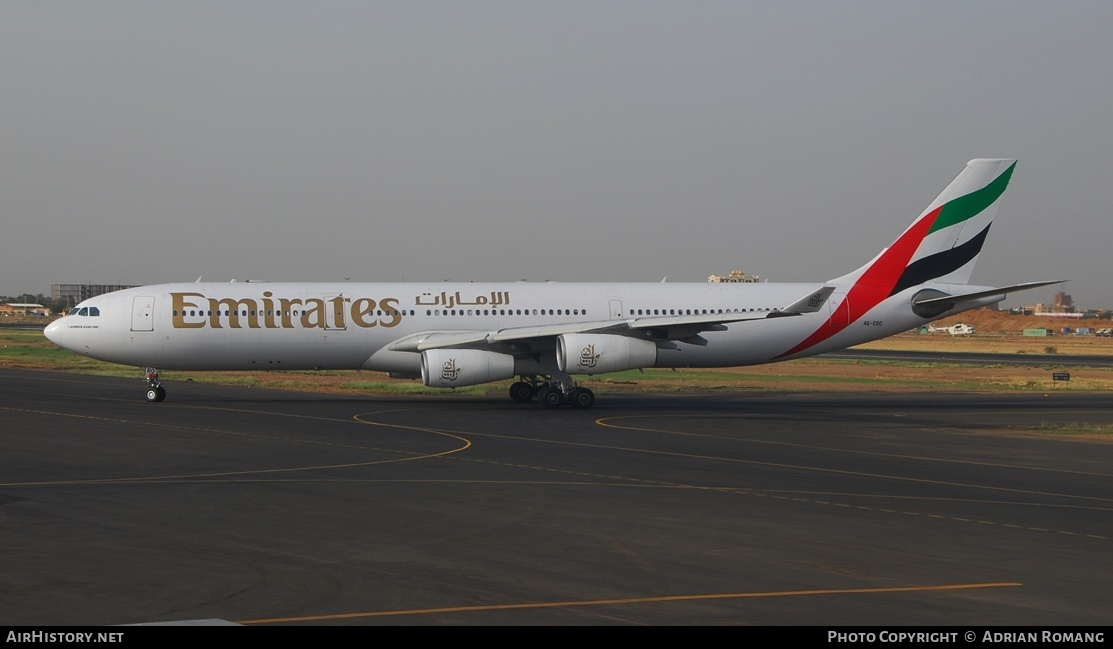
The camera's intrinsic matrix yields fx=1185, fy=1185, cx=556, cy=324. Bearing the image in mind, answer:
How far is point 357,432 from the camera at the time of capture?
1220 inches

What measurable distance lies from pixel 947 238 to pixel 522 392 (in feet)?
56.1

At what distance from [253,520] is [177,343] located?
2537cm

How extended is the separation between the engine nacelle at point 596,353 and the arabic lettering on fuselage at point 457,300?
4.04 metres

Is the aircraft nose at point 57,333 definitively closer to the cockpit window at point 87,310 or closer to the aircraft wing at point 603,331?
the cockpit window at point 87,310

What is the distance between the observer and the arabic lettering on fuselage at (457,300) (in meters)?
43.0

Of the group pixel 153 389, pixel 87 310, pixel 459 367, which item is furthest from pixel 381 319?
pixel 87 310

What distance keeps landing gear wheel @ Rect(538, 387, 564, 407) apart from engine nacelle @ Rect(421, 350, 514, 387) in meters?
2.14

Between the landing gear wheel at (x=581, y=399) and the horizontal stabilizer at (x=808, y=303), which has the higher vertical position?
the horizontal stabilizer at (x=808, y=303)

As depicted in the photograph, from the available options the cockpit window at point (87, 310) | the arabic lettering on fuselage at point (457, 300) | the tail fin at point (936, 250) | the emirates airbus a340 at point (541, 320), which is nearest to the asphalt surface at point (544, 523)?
the emirates airbus a340 at point (541, 320)

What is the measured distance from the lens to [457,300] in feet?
143

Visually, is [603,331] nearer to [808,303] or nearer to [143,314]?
[808,303]

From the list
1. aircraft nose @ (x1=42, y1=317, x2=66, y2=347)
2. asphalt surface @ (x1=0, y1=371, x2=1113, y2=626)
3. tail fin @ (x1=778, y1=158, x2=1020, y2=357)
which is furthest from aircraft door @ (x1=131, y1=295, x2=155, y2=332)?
tail fin @ (x1=778, y1=158, x2=1020, y2=357)

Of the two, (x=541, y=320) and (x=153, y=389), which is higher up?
(x=541, y=320)
